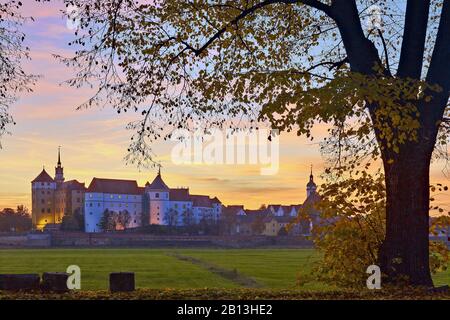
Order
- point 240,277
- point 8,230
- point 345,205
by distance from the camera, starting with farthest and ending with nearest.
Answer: point 8,230
point 240,277
point 345,205

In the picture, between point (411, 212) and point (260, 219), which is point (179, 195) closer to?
point (260, 219)

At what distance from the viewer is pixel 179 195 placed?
16450 centimetres

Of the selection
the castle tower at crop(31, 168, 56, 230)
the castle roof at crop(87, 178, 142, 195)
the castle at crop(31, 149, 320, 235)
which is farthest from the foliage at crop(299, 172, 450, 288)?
the castle roof at crop(87, 178, 142, 195)

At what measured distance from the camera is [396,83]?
438 inches

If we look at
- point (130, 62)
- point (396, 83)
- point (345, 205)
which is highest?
point (130, 62)

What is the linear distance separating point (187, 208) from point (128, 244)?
5476 centimetres

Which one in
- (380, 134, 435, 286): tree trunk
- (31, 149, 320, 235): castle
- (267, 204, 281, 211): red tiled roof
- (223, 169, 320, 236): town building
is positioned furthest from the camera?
(267, 204, 281, 211): red tiled roof

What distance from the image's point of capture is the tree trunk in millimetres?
11859

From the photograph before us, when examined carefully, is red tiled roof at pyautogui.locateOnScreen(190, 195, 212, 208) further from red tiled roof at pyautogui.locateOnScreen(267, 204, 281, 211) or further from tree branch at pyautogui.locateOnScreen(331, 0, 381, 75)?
tree branch at pyautogui.locateOnScreen(331, 0, 381, 75)

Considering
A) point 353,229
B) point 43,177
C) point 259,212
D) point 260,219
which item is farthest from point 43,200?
point 353,229

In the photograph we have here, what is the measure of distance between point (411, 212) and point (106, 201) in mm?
142035

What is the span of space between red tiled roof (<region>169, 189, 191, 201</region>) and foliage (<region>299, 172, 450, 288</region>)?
484 ft
